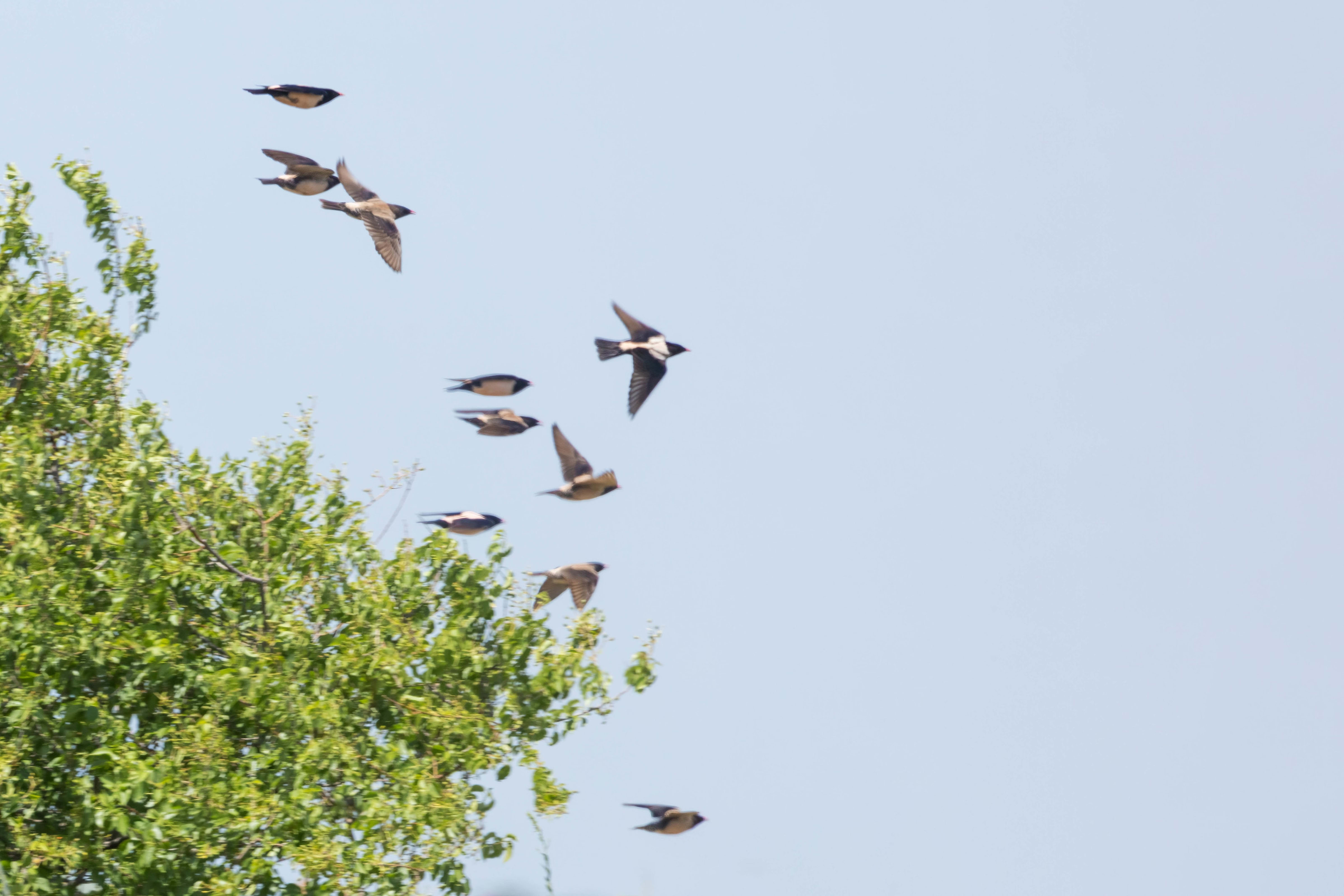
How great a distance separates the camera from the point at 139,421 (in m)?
13.8

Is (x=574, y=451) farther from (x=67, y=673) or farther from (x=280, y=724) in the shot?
(x=67, y=673)

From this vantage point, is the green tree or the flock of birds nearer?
the green tree

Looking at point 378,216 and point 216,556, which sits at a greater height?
point 378,216

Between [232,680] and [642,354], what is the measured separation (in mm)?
5540

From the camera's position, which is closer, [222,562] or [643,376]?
[222,562]

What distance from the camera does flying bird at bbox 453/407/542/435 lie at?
15242 millimetres

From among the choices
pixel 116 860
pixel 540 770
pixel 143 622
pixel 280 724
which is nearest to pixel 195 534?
pixel 143 622

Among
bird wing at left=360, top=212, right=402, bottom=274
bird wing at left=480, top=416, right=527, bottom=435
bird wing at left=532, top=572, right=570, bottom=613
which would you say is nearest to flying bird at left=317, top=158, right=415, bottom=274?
bird wing at left=360, top=212, right=402, bottom=274

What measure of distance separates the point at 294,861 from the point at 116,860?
1696 mm

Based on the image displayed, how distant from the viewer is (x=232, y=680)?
12.9 meters

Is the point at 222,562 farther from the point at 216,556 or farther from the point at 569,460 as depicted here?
the point at 569,460

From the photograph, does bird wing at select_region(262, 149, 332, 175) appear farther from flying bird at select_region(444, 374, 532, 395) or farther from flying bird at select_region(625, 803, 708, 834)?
flying bird at select_region(625, 803, 708, 834)

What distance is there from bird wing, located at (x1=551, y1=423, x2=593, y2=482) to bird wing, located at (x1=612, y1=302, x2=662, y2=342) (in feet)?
4.37

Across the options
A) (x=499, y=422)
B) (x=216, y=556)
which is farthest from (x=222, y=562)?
(x=499, y=422)
